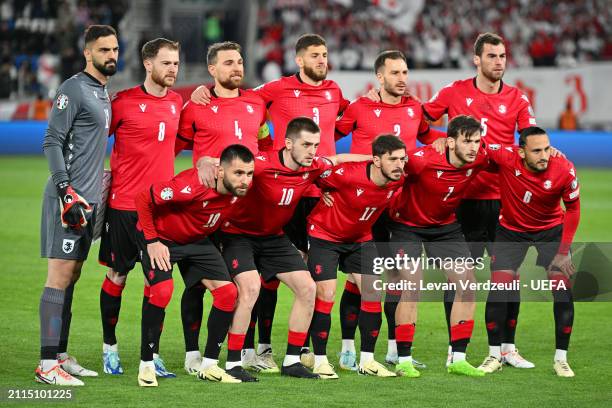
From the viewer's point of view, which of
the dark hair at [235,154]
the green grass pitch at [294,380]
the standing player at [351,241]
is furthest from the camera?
the standing player at [351,241]

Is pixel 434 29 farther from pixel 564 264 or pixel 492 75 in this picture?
pixel 564 264

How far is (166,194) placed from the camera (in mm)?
7934

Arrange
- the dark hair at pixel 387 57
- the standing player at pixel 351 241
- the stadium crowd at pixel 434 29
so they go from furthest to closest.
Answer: the stadium crowd at pixel 434 29 → the dark hair at pixel 387 57 → the standing player at pixel 351 241

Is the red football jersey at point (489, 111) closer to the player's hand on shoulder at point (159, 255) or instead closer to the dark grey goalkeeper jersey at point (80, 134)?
the player's hand on shoulder at point (159, 255)

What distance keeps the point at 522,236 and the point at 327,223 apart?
1.60 meters

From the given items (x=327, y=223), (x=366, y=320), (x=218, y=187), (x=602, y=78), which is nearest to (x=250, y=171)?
(x=218, y=187)

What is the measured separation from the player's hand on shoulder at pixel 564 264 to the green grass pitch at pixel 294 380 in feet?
2.53

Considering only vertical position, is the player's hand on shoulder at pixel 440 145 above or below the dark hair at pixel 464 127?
below

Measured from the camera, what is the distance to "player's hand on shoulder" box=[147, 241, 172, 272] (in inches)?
315

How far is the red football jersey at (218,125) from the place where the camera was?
8797 mm

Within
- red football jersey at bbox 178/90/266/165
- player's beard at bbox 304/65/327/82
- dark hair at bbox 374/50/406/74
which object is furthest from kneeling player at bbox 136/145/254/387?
dark hair at bbox 374/50/406/74

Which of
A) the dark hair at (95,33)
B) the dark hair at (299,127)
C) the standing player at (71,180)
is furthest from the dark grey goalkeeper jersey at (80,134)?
the dark hair at (299,127)

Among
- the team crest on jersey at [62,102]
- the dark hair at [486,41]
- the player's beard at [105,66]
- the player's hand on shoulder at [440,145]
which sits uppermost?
the dark hair at [486,41]

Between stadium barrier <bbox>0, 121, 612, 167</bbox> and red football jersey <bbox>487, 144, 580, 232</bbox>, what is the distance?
14937 mm
